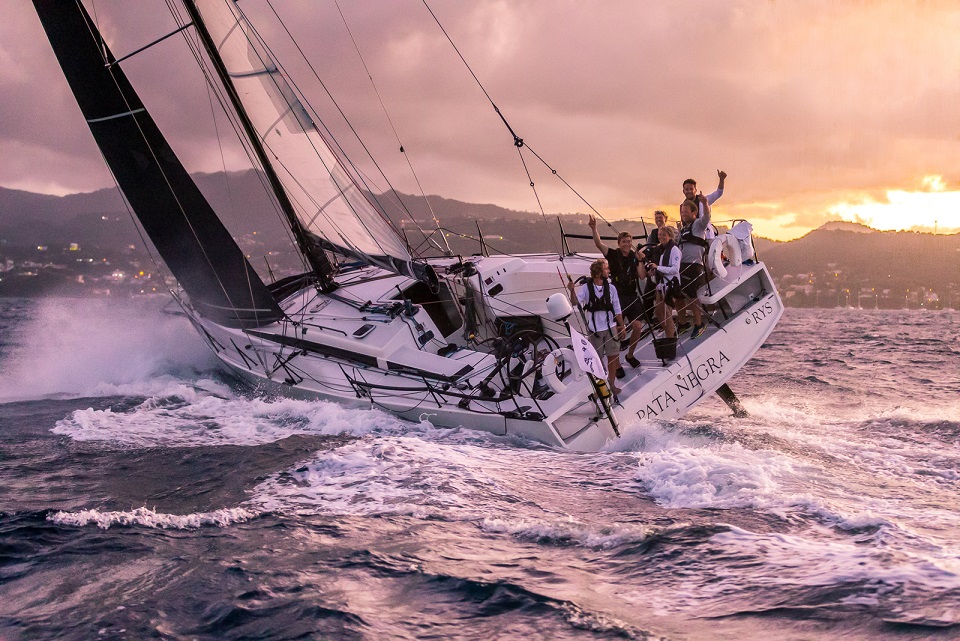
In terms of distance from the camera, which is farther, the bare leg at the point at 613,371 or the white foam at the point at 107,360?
the white foam at the point at 107,360

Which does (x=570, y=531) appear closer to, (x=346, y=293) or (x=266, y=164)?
(x=346, y=293)

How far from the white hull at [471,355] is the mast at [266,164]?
0.40 meters

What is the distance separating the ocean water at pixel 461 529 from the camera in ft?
11.6

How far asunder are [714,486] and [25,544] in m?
4.43

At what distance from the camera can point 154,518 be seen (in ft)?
16.9

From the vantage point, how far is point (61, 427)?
8.48m

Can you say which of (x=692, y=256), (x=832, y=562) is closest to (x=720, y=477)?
(x=832, y=562)

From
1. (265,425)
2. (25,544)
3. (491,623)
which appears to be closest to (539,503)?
(491,623)

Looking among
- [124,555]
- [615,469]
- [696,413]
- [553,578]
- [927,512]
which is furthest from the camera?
[696,413]

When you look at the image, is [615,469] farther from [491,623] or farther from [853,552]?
[491,623]

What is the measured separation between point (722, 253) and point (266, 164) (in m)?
5.83

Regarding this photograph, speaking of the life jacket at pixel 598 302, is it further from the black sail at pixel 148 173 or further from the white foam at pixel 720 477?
the black sail at pixel 148 173

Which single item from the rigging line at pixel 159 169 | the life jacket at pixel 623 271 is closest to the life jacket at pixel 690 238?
the life jacket at pixel 623 271

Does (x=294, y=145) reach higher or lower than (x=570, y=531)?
higher
